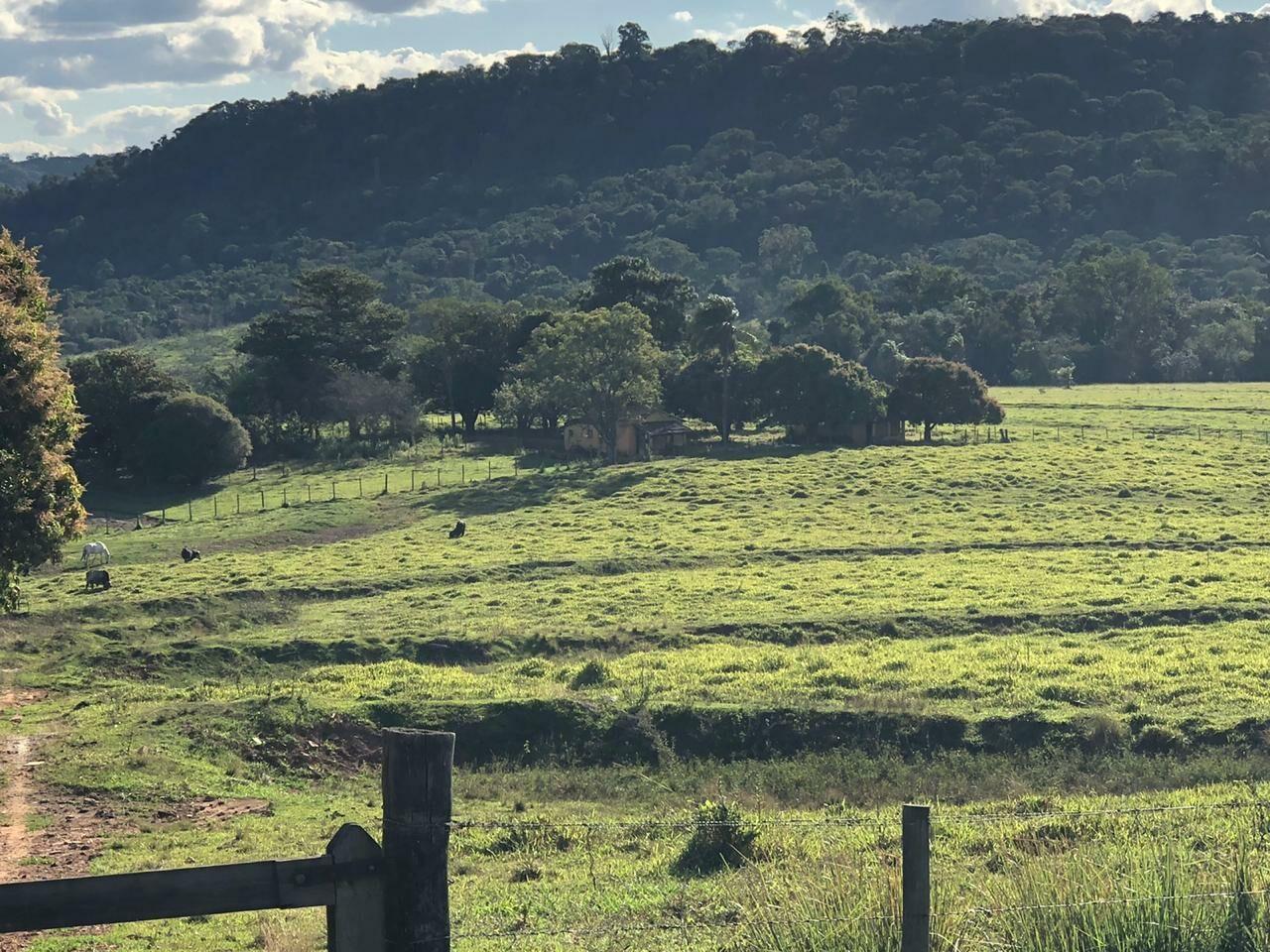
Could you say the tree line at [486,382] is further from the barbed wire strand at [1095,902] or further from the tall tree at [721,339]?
the barbed wire strand at [1095,902]

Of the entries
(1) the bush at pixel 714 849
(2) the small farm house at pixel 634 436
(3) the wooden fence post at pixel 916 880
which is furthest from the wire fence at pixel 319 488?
(3) the wooden fence post at pixel 916 880

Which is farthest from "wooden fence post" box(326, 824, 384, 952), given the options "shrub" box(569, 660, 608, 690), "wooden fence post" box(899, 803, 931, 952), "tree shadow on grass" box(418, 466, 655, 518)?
"tree shadow on grass" box(418, 466, 655, 518)

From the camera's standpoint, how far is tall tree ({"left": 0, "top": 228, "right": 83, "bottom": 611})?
19703 mm

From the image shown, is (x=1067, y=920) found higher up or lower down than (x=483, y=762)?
higher up

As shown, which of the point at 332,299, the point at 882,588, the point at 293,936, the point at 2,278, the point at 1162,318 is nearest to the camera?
the point at 293,936

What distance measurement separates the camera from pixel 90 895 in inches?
233

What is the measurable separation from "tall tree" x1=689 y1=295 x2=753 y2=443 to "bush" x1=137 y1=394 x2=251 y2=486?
2440 cm

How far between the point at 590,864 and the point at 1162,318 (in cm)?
12453

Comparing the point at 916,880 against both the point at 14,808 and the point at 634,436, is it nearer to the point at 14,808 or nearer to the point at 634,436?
the point at 14,808

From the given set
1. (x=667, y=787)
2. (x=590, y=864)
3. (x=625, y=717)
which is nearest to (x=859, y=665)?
(x=625, y=717)

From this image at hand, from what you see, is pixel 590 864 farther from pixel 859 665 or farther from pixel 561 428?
pixel 561 428

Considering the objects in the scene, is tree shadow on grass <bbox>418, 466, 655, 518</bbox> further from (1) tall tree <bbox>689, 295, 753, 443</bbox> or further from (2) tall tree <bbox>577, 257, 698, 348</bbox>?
(2) tall tree <bbox>577, 257, 698, 348</bbox>

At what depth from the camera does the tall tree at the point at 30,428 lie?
19.7 m

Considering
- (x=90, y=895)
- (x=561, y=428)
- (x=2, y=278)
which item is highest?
(x=2, y=278)
